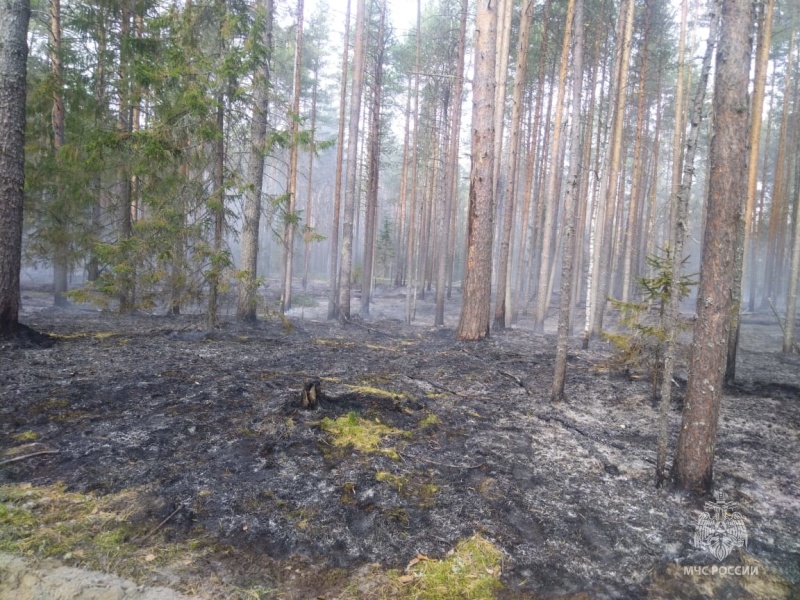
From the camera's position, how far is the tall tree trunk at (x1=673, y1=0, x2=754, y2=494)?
3771 mm

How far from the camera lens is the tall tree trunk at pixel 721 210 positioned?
3.77 m

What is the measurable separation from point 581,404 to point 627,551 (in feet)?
12.2

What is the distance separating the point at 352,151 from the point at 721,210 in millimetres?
13631

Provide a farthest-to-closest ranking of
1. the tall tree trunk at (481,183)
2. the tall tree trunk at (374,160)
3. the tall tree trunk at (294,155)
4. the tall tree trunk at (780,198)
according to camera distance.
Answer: the tall tree trunk at (780,198), the tall tree trunk at (374,160), the tall tree trunk at (294,155), the tall tree trunk at (481,183)

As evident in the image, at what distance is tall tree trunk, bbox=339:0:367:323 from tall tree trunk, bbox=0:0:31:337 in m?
9.40

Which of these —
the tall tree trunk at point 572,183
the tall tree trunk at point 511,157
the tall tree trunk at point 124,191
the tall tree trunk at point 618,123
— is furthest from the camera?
the tall tree trunk at point 511,157

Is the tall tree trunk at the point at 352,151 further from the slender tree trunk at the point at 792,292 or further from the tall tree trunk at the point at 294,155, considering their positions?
the slender tree trunk at the point at 792,292

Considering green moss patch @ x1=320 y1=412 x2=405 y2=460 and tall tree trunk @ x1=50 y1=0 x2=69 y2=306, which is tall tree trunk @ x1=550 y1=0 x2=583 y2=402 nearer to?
green moss patch @ x1=320 y1=412 x2=405 y2=460

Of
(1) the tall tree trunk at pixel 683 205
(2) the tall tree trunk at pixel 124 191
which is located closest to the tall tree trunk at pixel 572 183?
(1) the tall tree trunk at pixel 683 205

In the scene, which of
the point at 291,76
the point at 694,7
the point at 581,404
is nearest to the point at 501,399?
→ the point at 581,404

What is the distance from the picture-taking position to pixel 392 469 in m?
4.30

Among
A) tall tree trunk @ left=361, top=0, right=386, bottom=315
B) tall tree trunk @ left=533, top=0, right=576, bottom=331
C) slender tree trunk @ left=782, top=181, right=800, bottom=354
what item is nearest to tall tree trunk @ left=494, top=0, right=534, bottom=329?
tall tree trunk @ left=533, top=0, right=576, bottom=331

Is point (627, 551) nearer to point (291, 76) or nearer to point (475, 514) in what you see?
point (475, 514)

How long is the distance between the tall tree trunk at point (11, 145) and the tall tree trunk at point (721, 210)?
957 cm
